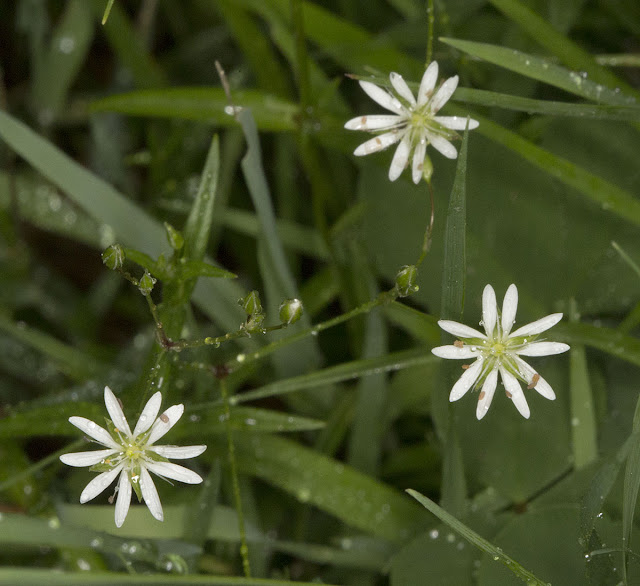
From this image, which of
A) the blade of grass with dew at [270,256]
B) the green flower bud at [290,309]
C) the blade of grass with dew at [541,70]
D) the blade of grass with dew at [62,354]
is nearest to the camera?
the green flower bud at [290,309]

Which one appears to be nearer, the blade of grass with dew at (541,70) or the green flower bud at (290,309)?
the green flower bud at (290,309)

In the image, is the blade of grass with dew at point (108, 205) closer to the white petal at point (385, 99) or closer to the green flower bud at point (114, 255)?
the green flower bud at point (114, 255)

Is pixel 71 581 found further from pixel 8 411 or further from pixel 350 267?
pixel 350 267

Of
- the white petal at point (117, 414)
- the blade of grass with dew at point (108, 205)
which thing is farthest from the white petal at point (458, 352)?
the blade of grass with dew at point (108, 205)

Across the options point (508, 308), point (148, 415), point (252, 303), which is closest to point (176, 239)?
point (252, 303)

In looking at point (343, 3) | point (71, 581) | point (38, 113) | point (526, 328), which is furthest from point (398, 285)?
point (38, 113)

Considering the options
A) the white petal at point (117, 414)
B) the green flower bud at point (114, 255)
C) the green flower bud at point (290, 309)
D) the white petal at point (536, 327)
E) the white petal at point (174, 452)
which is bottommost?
the white petal at point (174, 452)

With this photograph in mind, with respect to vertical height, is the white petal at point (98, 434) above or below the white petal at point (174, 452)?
above

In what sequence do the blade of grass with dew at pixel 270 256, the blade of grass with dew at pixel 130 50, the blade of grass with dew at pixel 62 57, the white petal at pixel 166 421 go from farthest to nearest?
the blade of grass with dew at pixel 62 57 < the blade of grass with dew at pixel 130 50 < the blade of grass with dew at pixel 270 256 < the white petal at pixel 166 421
